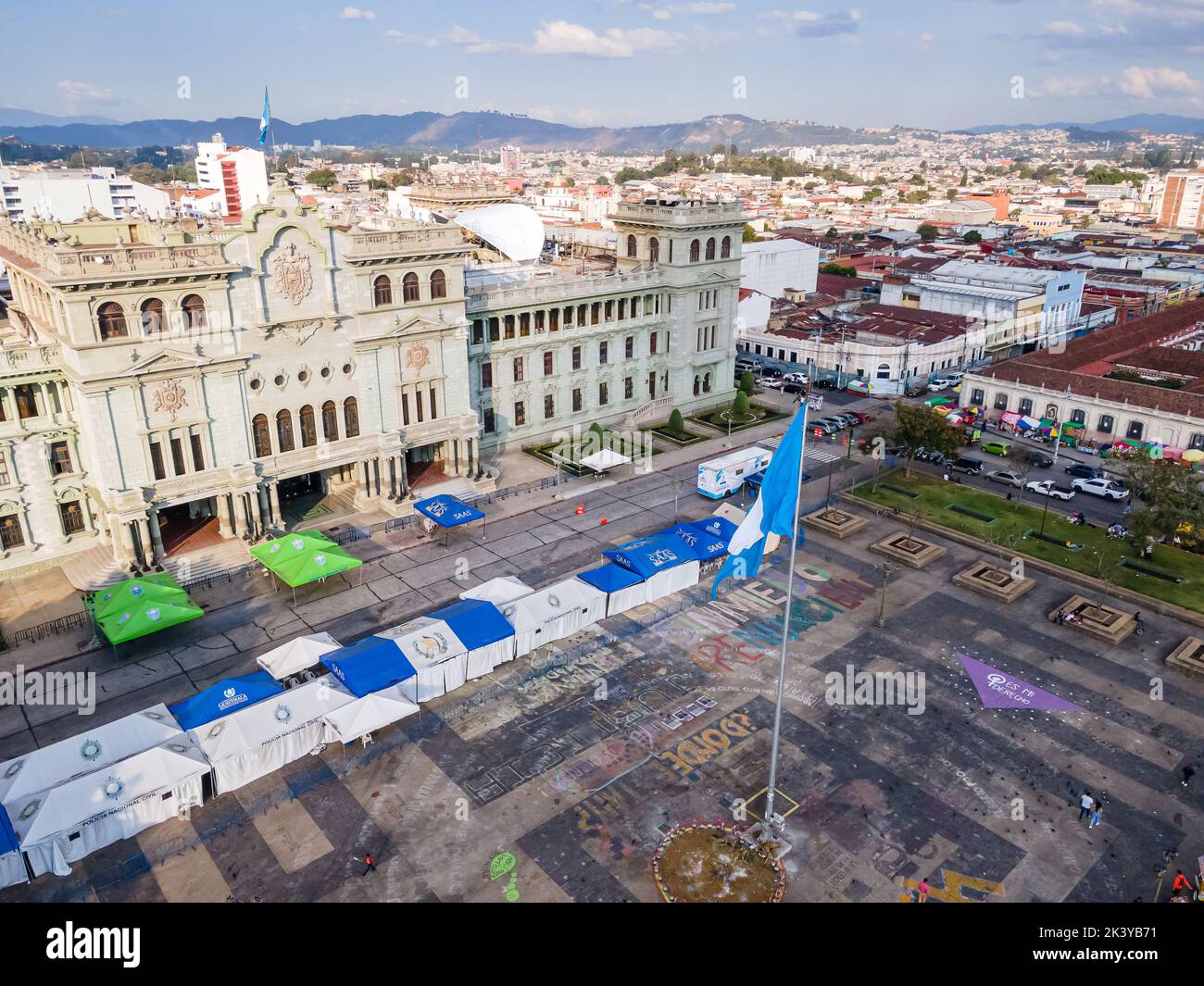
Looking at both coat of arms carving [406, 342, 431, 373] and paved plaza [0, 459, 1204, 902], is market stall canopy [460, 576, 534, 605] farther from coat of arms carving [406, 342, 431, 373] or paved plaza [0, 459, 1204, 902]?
coat of arms carving [406, 342, 431, 373]

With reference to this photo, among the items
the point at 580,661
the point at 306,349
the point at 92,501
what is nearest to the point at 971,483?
the point at 580,661

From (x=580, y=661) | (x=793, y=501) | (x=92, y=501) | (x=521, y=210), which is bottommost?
(x=580, y=661)

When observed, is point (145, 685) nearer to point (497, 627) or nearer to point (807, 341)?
point (497, 627)

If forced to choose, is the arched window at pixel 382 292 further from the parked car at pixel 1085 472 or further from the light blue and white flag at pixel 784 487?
the parked car at pixel 1085 472

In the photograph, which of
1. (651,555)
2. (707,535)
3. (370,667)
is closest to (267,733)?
(370,667)

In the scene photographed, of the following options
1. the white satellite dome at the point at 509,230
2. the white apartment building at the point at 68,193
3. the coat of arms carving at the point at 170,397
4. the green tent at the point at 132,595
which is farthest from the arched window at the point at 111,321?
the white apartment building at the point at 68,193

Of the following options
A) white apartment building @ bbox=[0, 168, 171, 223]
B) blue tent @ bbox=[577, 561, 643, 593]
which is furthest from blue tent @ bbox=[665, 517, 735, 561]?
white apartment building @ bbox=[0, 168, 171, 223]
